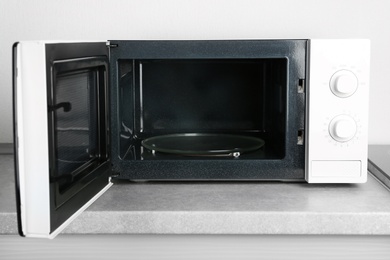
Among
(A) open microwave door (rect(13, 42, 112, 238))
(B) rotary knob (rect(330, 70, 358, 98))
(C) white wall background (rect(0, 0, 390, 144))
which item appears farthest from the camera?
(C) white wall background (rect(0, 0, 390, 144))

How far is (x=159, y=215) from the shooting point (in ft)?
2.96

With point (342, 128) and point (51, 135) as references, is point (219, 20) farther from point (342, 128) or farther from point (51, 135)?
point (51, 135)

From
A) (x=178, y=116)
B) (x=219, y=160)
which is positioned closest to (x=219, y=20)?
(x=178, y=116)

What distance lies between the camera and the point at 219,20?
1.38 meters

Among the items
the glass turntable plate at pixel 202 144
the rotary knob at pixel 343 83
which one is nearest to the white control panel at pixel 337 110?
the rotary knob at pixel 343 83

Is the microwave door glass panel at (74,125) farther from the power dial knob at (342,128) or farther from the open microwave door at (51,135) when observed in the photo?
the power dial knob at (342,128)

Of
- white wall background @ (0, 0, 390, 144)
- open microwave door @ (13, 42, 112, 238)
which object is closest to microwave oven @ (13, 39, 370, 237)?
open microwave door @ (13, 42, 112, 238)

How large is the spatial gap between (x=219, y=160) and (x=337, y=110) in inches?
9.2

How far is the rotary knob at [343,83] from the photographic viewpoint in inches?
39.9

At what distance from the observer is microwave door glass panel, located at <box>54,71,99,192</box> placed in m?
0.80

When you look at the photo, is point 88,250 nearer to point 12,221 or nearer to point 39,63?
point 12,221

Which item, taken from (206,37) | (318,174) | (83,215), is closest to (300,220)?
(318,174)

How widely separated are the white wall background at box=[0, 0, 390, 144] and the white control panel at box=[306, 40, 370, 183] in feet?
1.24

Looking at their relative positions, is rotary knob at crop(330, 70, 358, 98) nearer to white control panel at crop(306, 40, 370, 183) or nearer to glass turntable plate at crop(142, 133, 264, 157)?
white control panel at crop(306, 40, 370, 183)
